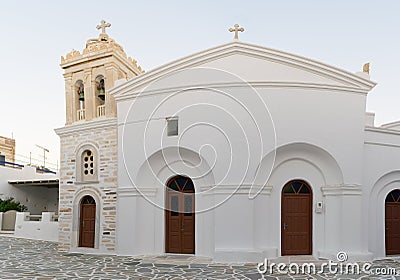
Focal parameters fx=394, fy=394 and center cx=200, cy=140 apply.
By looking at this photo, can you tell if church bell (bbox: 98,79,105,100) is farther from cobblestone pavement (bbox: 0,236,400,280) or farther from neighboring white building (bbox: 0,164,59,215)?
neighboring white building (bbox: 0,164,59,215)

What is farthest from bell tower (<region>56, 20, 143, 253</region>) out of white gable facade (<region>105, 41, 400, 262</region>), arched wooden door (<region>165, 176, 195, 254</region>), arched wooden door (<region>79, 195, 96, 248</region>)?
arched wooden door (<region>165, 176, 195, 254</region>)

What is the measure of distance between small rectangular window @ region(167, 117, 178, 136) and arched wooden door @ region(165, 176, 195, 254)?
140cm

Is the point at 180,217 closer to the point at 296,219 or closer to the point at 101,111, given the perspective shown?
the point at 296,219

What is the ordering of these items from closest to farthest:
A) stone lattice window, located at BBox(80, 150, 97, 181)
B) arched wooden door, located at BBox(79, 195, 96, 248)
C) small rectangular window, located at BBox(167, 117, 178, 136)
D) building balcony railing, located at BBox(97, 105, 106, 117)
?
1. small rectangular window, located at BBox(167, 117, 178, 136)
2. arched wooden door, located at BBox(79, 195, 96, 248)
3. stone lattice window, located at BBox(80, 150, 97, 181)
4. building balcony railing, located at BBox(97, 105, 106, 117)

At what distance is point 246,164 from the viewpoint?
A: 1077cm

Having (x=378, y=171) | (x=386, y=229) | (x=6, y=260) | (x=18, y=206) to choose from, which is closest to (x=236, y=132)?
(x=378, y=171)

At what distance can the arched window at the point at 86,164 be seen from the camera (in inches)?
506

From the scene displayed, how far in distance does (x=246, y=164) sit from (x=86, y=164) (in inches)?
221

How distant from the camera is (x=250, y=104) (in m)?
10.9

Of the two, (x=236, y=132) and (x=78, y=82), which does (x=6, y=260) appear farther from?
(x=236, y=132)

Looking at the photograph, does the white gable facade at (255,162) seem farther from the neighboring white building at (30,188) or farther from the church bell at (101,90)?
the neighboring white building at (30,188)

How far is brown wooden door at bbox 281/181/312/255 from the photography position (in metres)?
11.1

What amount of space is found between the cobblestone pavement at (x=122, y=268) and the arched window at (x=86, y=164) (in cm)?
246

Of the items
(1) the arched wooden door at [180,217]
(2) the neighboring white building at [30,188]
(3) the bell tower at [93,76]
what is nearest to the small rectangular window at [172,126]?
(1) the arched wooden door at [180,217]
